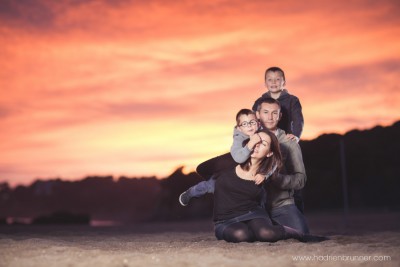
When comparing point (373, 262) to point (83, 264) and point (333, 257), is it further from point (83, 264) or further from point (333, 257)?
point (83, 264)

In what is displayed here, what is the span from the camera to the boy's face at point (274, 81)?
6.85 metres

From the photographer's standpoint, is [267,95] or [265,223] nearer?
[265,223]

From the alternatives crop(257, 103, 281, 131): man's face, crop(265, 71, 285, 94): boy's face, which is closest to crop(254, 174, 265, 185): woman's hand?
crop(257, 103, 281, 131): man's face

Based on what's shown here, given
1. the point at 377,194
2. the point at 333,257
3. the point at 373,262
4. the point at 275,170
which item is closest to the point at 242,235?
the point at 275,170

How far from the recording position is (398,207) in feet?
70.1

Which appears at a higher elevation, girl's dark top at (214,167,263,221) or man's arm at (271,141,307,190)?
man's arm at (271,141,307,190)

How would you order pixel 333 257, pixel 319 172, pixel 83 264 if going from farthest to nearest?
pixel 319 172 → pixel 333 257 → pixel 83 264

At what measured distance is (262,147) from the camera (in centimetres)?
568

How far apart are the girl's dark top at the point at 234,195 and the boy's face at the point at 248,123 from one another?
0.48 meters

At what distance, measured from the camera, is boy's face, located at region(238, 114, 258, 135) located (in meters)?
5.75

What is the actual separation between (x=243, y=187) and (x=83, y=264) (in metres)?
2.15

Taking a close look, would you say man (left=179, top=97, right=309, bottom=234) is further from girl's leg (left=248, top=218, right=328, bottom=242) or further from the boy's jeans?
girl's leg (left=248, top=218, right=328, bottom=242)

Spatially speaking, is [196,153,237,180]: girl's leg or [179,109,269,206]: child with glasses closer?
[179,109,269,206]: child with glasses

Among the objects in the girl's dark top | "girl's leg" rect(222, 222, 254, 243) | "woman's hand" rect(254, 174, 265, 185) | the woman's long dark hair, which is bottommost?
"girl's leg" rect(222, 222, 254, 243)
